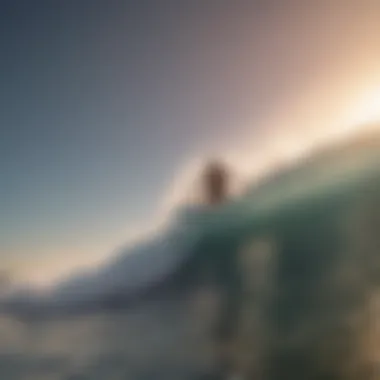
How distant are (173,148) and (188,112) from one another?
3.1 inches

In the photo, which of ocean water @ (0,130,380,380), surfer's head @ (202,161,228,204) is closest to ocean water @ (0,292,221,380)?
ocean water @ (0,130,380,380)

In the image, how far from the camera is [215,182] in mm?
1295

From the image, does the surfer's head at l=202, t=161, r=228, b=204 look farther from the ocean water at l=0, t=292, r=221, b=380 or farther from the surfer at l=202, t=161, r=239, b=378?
the ocean water at l=0, t=292, r=221, b=380

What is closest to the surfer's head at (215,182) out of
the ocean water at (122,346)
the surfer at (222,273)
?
the surfer at (222,273)

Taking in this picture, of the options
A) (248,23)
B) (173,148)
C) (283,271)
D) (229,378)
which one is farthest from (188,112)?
(229,378)

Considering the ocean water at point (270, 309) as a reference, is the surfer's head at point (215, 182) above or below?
above

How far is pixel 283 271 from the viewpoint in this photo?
50.2 inches

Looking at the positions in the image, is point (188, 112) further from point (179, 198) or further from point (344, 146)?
point (344, 146)

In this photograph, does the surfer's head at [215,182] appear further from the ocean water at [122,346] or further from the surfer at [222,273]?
the ocean water at [122,346]

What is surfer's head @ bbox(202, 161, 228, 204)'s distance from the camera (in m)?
1.29

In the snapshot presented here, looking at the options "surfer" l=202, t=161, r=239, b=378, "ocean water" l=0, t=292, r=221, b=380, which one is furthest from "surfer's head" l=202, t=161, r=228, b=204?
"ocean water" l=0, t=292, r=221, b=380

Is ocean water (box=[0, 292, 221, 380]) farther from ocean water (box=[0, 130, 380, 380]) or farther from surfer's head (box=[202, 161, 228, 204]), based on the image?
surfer's head (box=[202, 161, 228, 204])

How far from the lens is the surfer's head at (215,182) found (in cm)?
129

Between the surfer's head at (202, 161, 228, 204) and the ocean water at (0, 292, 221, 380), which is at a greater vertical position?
the surfer's head at (202, 161, 228, 204)
